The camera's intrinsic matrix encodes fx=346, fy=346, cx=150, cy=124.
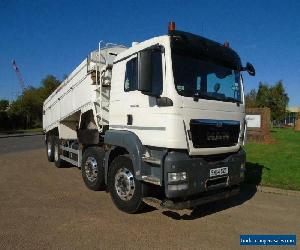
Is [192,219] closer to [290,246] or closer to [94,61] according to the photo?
[290,246]

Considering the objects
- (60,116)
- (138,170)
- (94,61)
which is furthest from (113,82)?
(60,116)

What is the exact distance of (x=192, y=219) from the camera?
596cm

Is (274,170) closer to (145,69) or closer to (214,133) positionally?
(214,133)

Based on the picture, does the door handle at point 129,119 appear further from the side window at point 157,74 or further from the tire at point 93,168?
the tire at point 93,168

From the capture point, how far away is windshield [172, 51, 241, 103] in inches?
221

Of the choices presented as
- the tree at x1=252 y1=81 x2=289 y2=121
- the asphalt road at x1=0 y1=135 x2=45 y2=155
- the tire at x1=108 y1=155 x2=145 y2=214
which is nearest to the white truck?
the tire at x1=108 y1=155 x2=145 y2=214

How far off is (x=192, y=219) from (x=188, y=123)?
1731mm

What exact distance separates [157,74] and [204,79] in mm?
917

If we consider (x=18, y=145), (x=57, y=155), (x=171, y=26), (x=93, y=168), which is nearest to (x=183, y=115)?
(x=171, y=26)

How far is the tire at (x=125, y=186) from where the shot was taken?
6012 millimetres

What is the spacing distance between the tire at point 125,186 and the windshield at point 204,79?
171 cm

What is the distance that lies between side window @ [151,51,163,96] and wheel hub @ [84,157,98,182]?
307cm

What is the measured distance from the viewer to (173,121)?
5.37 metres

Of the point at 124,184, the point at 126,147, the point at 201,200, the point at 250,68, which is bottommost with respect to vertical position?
the point at 201,200
